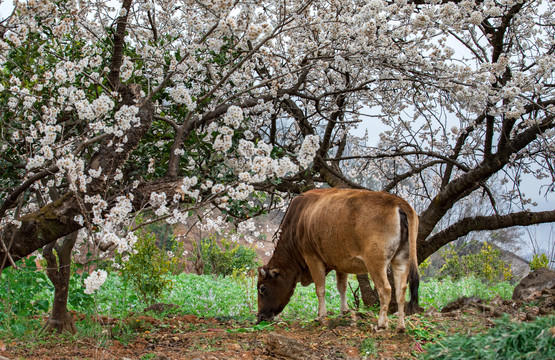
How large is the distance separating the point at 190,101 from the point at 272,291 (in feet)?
9.13

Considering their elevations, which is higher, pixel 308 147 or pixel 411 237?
pixel 308 147

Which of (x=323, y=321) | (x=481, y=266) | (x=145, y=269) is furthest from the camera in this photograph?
(x=481, y=266)

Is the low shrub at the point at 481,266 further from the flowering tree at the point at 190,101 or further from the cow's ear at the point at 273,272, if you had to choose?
the cow's ear at the point at 273,272

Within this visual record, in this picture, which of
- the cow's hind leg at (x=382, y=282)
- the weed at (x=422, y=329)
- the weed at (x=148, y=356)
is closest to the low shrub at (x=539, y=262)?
the weed at (x=422, y=329)

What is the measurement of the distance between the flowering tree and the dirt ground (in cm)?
98

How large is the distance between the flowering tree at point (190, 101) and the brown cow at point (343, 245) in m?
0.64

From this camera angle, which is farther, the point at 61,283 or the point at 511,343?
the point at 61,283

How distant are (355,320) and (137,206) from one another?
2617 mm

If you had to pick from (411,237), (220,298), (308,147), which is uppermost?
(308,147)

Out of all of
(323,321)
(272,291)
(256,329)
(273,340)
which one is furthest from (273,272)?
(273,340)

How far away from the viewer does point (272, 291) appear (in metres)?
6.48

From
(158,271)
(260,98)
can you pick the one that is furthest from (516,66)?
(158,271)

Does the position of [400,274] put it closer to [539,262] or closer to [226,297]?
[226,297]

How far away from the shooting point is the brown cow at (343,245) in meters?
5.06
